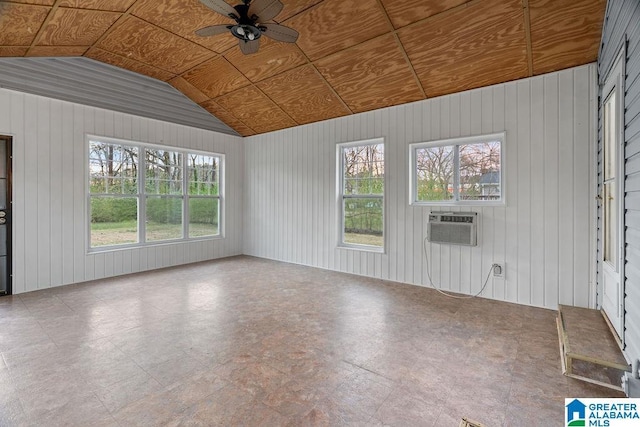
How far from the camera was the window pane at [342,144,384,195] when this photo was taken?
5012 millimetres

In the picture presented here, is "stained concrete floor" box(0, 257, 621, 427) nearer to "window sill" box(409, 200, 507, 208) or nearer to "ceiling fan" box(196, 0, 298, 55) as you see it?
"window sill" box(409, 200, 507, 208)

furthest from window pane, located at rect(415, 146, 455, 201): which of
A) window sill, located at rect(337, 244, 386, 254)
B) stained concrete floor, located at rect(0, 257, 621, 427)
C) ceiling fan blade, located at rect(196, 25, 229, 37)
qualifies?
ceiling fan blade, located at rect(196, 25, 229, 37)

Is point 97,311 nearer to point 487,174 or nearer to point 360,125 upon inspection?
point 360,125

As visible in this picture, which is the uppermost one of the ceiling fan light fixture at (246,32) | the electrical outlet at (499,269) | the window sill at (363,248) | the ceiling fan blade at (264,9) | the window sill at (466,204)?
the ceiling fan blade at (264,9)

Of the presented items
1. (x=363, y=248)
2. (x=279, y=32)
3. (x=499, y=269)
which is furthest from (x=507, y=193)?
(x=279, y=32)

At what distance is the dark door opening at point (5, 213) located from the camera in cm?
398

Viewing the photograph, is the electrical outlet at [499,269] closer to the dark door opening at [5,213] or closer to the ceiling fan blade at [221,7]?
the ceiling fan blade at [221,7]

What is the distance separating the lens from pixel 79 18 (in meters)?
3.43

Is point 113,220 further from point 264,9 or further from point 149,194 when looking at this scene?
point 264,9

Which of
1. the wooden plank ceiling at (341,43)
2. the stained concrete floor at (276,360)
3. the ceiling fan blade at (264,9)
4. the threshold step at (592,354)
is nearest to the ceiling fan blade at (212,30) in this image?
the ceiling fan blade at (264,9)

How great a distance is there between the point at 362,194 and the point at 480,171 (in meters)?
1.84

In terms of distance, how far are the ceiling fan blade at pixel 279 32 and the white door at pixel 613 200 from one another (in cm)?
273

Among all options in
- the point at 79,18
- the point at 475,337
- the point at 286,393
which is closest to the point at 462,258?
the point at 475,337

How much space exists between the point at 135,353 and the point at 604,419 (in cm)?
325
